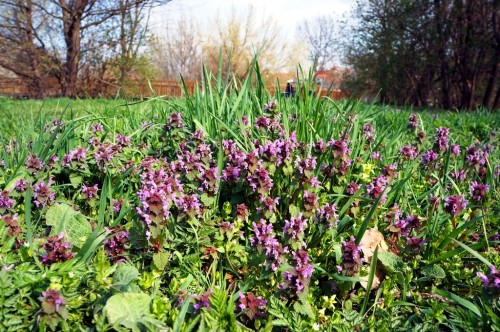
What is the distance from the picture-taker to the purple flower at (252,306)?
1277mm

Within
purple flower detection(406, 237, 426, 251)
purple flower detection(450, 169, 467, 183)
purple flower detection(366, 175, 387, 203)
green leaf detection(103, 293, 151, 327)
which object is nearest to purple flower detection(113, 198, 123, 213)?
green leaf detection(103, 293, 151, 327)

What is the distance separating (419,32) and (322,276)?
12550mm

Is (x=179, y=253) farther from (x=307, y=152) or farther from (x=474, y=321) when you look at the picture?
(x=474, y=321)

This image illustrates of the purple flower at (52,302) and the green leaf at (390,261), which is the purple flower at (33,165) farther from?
the green leaf at (390,261)

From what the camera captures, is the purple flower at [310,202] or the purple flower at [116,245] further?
the purple flower at [310,202]

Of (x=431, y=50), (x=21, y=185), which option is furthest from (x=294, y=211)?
(x=431, y=50)

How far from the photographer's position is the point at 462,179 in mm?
2178

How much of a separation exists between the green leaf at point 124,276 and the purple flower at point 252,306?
37 cm

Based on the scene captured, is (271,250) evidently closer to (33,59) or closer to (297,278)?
(297,278)

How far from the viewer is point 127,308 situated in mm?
1197

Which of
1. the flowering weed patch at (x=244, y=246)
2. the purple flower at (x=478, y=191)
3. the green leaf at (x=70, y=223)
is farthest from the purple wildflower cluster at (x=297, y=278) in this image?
the purple flower at (x=478, y=191)

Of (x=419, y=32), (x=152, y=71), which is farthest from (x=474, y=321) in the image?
(x=152, y=71)

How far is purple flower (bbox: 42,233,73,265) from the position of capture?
49.8 inches

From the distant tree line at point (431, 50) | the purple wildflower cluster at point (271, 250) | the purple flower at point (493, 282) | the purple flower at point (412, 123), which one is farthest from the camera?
the distant tree line at point (431, 50)
